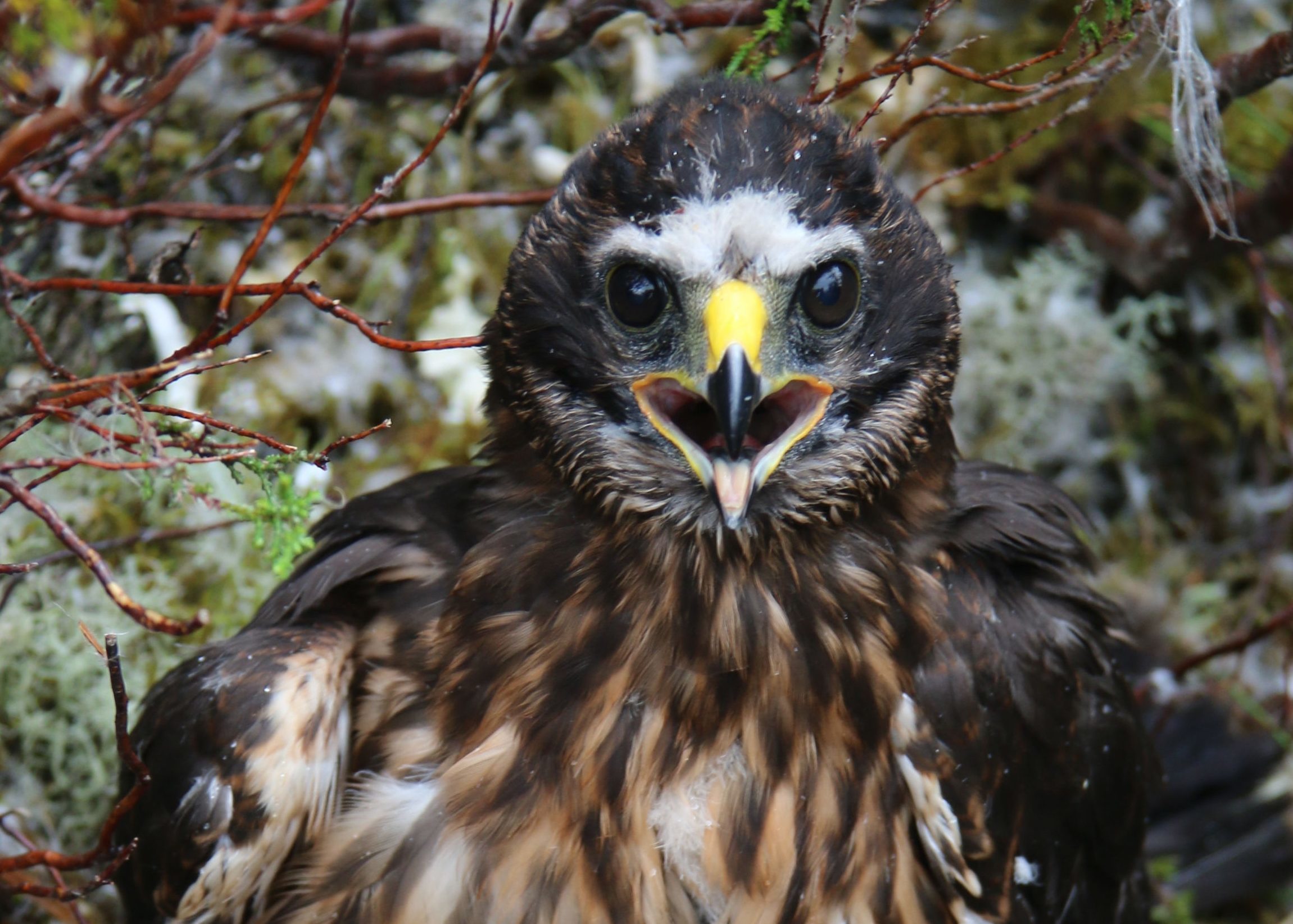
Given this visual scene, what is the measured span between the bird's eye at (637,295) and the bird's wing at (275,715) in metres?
0.56

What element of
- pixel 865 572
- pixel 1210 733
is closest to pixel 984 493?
pixel 865 572

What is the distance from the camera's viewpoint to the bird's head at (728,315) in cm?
232

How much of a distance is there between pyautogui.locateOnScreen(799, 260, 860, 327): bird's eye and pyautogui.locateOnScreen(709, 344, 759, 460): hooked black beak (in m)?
0.28

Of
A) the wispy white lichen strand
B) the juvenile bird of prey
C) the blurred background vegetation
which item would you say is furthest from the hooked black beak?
the blurred background vegetation

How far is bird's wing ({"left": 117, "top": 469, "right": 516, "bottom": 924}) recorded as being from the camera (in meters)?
2.55

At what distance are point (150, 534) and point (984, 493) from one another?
7.22 ft

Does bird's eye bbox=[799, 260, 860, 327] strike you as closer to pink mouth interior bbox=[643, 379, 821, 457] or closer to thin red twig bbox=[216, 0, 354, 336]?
pink mouth interior bbox=[643, 379, 821, 457]

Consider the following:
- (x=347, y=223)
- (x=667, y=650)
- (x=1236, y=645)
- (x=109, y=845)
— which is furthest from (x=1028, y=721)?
(x=109, y=845)

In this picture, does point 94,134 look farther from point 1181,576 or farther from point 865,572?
point 1181,576

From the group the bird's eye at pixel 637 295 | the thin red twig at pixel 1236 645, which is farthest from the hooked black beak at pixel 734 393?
the thin red twig at pixel 1236 645

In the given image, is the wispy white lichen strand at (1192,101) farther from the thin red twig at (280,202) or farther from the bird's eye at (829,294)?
the thin red twig at (280,202)

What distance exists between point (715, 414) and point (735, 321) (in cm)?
27

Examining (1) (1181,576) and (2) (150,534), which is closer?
(2) (150,534)

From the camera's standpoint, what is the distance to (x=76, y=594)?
3.78 metres
